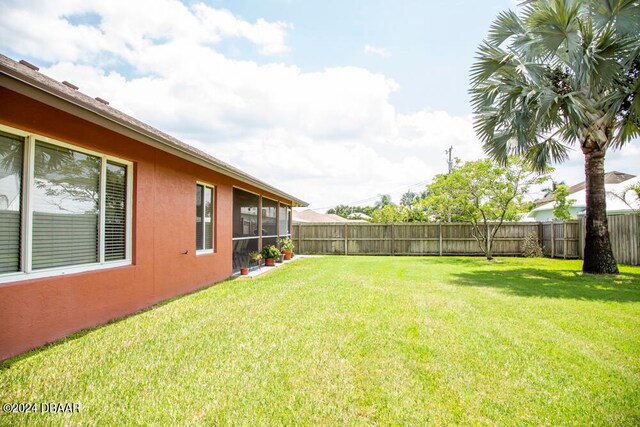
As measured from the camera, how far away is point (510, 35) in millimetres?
10078

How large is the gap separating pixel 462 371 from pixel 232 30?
938 centimetres

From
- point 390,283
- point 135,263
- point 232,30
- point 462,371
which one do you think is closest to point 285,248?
point 390,283

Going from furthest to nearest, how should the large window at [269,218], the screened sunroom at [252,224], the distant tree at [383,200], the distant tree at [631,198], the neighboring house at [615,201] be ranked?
1. the distant tree at [383,200]
2. the neighboring house at [615,201]
3. the distant tree at [631,198]
4. the large window at [269,218]
5. the screened sunroom at [252,224]

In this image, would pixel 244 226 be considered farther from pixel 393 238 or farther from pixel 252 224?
pixel 393 238

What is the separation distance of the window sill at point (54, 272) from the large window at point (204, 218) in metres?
2.64

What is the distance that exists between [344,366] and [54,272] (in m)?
3.44

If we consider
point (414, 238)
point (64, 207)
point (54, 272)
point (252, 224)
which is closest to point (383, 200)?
point (414, 238)

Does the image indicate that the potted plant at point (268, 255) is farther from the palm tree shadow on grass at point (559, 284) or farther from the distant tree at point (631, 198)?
the distant tree at point (631, 198)

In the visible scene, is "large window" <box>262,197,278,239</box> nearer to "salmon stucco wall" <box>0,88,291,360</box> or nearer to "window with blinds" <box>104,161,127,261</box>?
"salmon stucco wall" <box>0,88,291,360</box>

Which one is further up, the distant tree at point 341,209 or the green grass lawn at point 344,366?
the distant tree at point 341,209

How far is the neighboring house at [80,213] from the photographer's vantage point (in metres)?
3.43

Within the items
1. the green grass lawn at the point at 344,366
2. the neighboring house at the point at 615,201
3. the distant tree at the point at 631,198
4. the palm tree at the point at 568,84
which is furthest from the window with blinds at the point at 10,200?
the distant tree at the point at 631,198

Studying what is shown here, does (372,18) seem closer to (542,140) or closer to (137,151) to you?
(542,140)

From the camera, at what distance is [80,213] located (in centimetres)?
443
